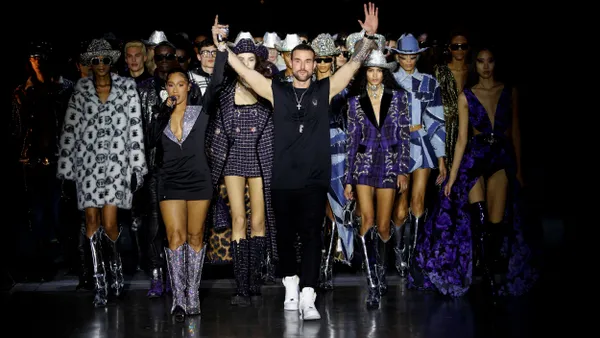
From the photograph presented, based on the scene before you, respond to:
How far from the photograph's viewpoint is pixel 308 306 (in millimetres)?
7539

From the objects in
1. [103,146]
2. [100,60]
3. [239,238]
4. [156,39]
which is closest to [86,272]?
[103,146]

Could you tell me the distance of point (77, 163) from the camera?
8172mm

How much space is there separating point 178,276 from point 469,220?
7.91ft

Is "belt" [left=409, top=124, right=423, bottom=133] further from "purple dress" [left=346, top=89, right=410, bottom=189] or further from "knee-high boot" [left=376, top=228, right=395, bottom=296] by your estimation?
"knee-high boot" [left=376, top=228, right=395, bottom=296]

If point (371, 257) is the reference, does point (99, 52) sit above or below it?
above

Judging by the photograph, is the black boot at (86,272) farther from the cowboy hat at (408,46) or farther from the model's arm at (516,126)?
the model's arm at (516,126)

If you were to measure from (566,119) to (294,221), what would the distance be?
442 centimetres

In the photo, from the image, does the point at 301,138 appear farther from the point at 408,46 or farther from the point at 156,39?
the point at 156,39

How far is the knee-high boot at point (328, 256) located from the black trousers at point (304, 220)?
977mm

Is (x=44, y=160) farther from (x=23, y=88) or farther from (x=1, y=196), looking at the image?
(x=1, y=196)

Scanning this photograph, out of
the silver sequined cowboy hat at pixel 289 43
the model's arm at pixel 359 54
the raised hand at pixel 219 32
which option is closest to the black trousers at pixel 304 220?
the model's arm at pixel 359 54

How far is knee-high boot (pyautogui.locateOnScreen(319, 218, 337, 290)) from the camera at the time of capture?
8672 mm

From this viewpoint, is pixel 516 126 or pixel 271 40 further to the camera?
pixel 271 40

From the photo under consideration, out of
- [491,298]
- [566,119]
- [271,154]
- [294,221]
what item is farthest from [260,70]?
[566,119]
